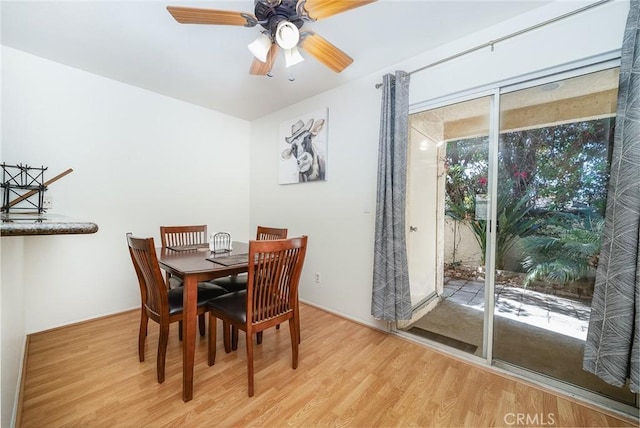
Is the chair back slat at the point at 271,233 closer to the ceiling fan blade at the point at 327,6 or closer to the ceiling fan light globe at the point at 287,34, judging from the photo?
the ceiling fan light globe at the point at 287,34

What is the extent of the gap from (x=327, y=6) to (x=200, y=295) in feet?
6.58

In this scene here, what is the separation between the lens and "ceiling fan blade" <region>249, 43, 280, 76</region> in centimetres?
166

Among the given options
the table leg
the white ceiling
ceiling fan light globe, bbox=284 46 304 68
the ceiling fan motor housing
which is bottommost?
the table leg

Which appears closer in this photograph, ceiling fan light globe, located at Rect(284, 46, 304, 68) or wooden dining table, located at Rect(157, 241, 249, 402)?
wooden dining table, located at Rect(157, 241, 249, 402)

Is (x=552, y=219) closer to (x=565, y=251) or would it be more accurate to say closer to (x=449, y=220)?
(x=565, y=251)

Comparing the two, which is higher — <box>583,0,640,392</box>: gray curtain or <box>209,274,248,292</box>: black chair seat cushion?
<box>583,0,640,392</box>: gray curtain

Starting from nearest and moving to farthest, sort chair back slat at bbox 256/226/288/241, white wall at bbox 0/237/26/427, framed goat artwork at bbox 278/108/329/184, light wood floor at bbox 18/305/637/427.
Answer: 1. white wall at bbox 0/237/26/427
2. light wood floor at bbox 18/305/637/427
3. chair back slat at bbox 256/226/288/241
4. framed goat artwork at bbox 278/108/329/184

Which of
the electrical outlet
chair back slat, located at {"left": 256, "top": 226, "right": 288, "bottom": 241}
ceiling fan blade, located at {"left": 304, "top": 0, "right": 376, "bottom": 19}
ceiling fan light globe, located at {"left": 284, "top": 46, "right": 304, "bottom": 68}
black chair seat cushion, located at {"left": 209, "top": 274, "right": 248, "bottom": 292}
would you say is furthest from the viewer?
chair back slat, located at {"left": 256, "top": 226, "right": 288, "bottom": 241}

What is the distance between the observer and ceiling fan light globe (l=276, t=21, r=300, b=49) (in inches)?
55.3

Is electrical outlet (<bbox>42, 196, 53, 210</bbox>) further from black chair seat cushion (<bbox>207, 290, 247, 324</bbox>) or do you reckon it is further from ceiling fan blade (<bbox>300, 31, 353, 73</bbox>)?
ceiling fan blade (<bbox>300, 31, 353, 73</bbox>)

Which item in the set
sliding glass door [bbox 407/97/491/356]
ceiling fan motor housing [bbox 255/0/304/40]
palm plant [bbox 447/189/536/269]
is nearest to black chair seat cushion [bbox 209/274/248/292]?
sliding glass door [bbox 407/97/491/356]

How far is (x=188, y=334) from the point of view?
1.52 m

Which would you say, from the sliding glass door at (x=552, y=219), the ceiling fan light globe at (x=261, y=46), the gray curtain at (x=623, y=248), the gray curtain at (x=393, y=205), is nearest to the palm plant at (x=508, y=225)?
the sliding glass door at (x=552, y=219)

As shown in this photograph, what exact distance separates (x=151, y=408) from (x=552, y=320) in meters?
2.62
